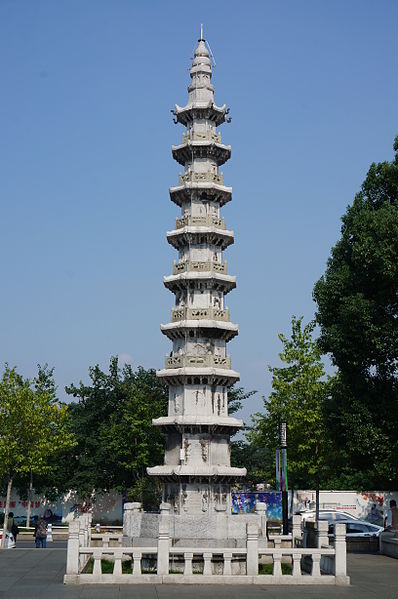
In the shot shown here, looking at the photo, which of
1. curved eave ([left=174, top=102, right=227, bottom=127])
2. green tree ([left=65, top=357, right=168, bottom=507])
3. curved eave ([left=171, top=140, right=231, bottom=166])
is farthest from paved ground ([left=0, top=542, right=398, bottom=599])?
green tree ([left=65, top=357, right=168, bottom=507])

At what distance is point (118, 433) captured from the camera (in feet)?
185

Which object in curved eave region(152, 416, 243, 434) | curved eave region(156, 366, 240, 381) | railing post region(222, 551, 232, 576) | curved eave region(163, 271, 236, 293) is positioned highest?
curved eave region(163, 271, 236, 293)

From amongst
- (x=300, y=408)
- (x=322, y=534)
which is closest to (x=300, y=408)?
(x=300, y=408)

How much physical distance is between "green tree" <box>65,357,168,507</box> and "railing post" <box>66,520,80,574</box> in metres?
30.9

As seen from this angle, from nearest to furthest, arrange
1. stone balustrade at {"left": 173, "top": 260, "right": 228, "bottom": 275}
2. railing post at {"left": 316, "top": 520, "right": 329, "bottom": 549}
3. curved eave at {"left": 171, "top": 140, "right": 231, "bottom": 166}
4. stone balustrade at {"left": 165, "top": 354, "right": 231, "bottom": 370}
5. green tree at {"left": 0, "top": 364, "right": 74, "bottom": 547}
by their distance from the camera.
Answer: railing post at {"left": 316, "top": 520, "right": 329, "bottom": 549}
stone balustrade at {"left": 165, "top": 354, "right": 231, "bottom": 370}
stone balustrade at {"left": 173, "top": 260, "right": 228, "bottom": 275}
curved eave at {"left": 171, "top": 140, "right": 231, "bottom": 166}
green tree at {"left": 0, "top": 364, "right": 74, "bottom": 547}

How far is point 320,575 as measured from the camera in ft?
76.9

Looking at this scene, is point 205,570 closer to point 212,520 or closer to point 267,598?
point 267,598

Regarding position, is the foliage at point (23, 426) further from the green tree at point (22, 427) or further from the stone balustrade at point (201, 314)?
the stone balustrade at point (201, 314)

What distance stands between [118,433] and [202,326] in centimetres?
2514

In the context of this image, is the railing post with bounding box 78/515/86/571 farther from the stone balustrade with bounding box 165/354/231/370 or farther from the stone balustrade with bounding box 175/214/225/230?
the stone balustrade with bounding box 175/214/225/230

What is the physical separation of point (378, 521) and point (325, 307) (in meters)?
28.6

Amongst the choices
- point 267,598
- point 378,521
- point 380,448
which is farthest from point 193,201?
point 378,521

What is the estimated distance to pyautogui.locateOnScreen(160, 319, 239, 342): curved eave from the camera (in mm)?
34000

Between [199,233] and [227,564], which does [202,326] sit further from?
[227,564]
